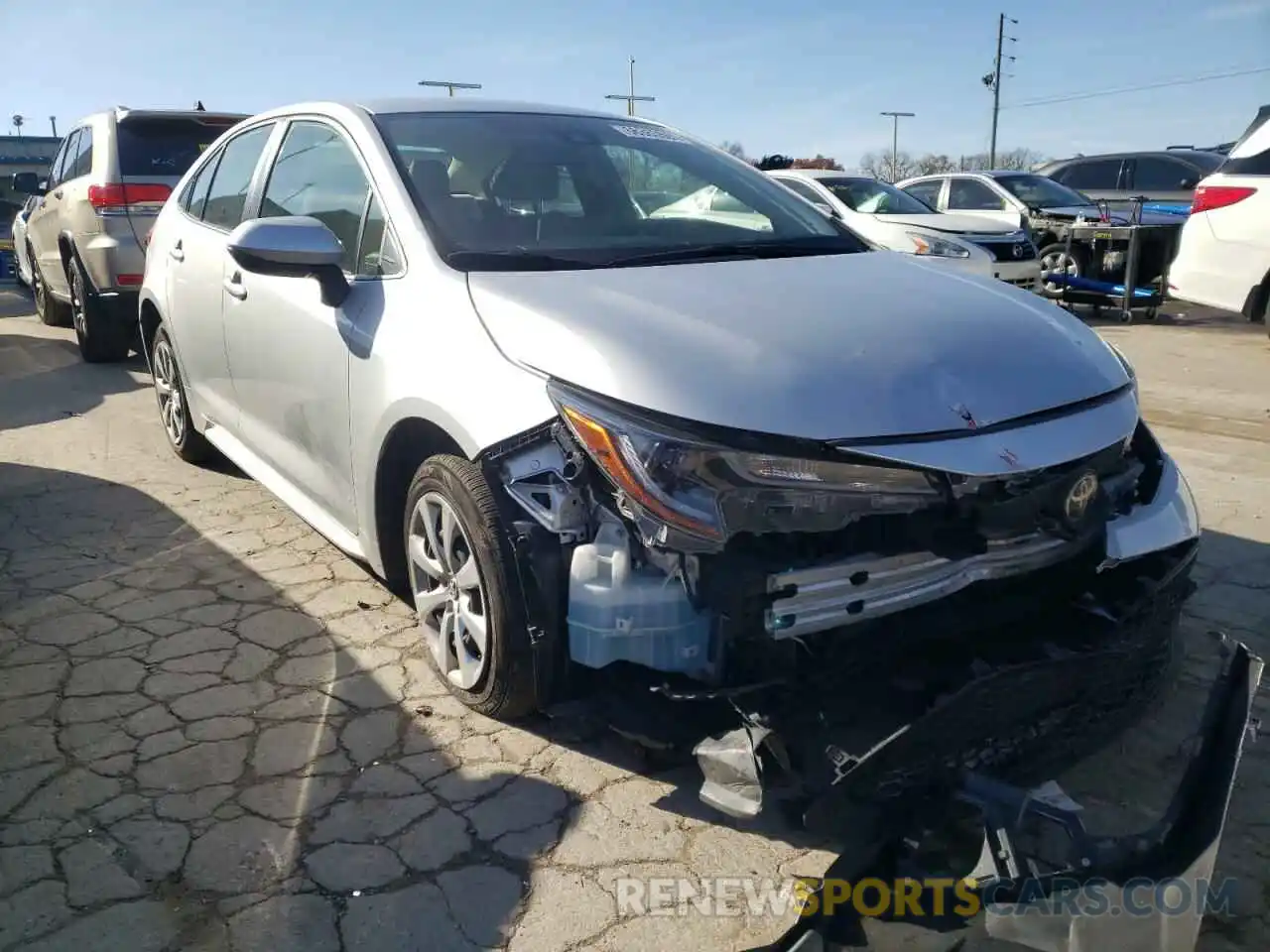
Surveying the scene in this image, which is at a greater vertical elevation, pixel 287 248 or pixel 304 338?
pixel 287 248

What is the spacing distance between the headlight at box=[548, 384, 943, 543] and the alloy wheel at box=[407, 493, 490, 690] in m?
0.64

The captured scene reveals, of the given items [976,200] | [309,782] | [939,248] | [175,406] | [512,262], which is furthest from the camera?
[976,200]

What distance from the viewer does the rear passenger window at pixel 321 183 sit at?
128 inches

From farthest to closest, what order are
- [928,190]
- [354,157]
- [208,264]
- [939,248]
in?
[928,190] < [939,248] < [208,264] < [354,157]

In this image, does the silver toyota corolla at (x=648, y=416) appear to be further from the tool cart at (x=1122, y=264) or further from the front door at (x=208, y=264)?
the tool cart at (x=1122, y=264)

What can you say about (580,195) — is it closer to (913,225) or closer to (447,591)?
(447,591)

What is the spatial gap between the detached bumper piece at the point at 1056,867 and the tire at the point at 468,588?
0.93m

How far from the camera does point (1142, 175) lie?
14.6 m

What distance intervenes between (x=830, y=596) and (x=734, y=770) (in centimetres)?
42

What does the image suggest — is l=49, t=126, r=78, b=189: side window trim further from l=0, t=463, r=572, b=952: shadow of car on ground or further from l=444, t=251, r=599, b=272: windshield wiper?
l=444, t=251, r=599, b=272: windshield wiper

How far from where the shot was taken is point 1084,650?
7.23ft

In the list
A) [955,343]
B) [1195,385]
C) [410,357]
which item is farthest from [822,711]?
[1195,385]

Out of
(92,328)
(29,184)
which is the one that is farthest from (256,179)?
(29,184)

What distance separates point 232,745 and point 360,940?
2.95ft
